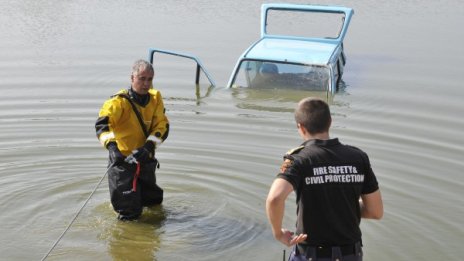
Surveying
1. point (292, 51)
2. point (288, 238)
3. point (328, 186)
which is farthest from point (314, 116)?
point (292, 51)

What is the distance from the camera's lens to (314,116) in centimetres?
436

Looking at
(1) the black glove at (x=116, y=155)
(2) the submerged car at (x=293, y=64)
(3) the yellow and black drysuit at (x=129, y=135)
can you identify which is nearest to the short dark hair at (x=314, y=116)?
(3) the yellow and black drysuit at (x=129, y=135)

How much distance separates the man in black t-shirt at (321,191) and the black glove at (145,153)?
2731 mm

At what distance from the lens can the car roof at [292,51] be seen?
13.1 meters

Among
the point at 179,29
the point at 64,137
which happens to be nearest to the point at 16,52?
the point at 179,29

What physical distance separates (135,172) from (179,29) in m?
11.9

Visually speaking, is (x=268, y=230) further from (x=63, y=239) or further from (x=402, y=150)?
(x=402, y=150)

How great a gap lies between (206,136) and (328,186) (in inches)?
251

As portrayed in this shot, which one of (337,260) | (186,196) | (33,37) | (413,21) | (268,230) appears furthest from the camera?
(413,21)

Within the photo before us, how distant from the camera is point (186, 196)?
27.7 feet

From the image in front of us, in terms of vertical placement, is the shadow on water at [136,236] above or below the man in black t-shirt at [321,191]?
below

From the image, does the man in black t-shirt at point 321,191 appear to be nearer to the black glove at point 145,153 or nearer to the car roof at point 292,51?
the black glove at point 145,153

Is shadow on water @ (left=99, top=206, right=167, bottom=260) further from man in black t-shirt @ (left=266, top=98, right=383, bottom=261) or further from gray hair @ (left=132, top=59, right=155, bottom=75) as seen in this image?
man in black t-shirt @ (left=266, top=98, right=383, bottom=261)

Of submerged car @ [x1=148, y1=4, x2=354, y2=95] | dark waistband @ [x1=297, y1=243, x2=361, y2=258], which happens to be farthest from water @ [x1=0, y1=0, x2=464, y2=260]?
dark waistband @ [x1=297, y1=243, x2=361, y2=258]
